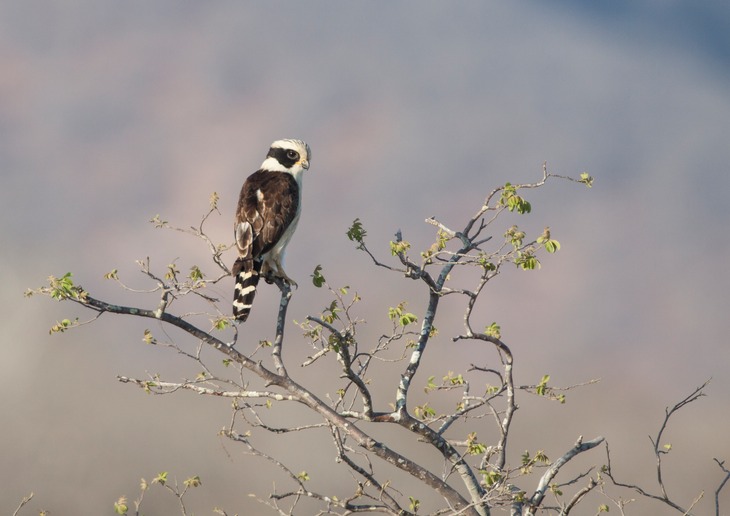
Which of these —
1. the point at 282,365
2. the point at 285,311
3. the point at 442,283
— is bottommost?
the point at 282,365

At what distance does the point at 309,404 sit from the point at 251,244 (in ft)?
8.31

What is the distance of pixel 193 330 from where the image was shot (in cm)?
873

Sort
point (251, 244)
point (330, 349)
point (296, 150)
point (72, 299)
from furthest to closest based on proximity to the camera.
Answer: point (296, 150), point (251, 244), point (330, 349), point (72, 299)

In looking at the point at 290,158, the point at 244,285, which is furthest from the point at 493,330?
the point at 290,158

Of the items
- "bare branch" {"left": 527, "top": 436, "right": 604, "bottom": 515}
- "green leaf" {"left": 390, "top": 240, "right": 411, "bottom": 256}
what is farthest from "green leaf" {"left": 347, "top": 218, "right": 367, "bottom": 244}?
"bare branch" {"left": 527, "top": 436, "right": 604, "bottom": 515}

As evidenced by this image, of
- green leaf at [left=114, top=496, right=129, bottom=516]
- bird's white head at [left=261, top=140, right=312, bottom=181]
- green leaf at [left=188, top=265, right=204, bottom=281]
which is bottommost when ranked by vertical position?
green leaf at [left=114, top=496, right=129, bottom=516]

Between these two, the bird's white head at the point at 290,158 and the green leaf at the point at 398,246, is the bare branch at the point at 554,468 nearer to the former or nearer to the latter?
the green leaf at the point at 398,246

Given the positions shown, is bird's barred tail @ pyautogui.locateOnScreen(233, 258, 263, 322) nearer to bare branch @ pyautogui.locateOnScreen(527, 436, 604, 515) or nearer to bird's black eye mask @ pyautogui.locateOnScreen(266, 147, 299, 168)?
bird's black eye mask @ pyautogui.locateOnScreen(266, 147, 299, 168)

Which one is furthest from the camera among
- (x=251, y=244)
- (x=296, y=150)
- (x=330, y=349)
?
(x=296, y=150)

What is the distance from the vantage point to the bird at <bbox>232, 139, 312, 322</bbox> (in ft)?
33.1

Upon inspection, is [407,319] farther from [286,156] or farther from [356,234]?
[286,156]

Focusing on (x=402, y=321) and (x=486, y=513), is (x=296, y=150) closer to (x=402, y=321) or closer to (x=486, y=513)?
(x=402, y=321)

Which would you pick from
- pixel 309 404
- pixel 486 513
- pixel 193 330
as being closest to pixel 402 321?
pixel 309 404

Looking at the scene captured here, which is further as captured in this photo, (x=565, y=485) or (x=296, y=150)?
(x=296, y=150)
